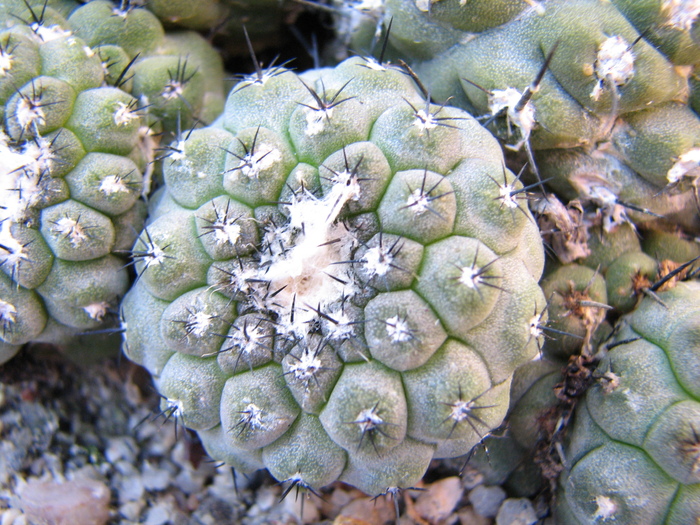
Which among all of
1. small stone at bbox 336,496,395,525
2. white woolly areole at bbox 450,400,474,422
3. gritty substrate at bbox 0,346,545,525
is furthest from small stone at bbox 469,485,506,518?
white woolly areole at bbox 450,400,474,422

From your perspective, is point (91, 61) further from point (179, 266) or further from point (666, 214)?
point (666, 214)

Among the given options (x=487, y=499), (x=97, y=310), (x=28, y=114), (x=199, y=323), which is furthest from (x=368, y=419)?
(x=28, y=114)

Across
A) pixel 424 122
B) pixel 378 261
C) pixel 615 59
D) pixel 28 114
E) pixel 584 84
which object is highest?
pixel 615 59

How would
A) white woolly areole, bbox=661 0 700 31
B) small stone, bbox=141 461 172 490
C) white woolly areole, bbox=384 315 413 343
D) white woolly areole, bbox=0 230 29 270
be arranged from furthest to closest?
1. small stone, bbox=141 461 172 490
2. white woolly areole, bbox=0 230 29 270
3. white woolly areole, bbox=661 0 700 31
4. white woolly areole, bbox=384 315 413 343

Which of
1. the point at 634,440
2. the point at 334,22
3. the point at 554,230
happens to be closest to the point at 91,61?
the point at 334,22

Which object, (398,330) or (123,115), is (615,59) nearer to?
(398,330)

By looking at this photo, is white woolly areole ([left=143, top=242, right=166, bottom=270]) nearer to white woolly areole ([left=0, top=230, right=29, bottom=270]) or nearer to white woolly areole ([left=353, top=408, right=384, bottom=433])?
white woolly areole ([left=0, top=230, right=29, bottom=270])
